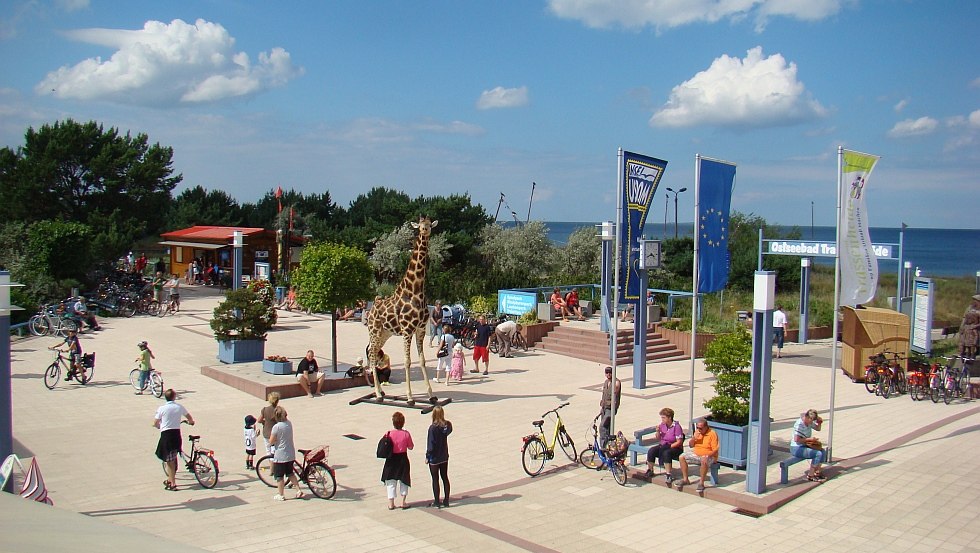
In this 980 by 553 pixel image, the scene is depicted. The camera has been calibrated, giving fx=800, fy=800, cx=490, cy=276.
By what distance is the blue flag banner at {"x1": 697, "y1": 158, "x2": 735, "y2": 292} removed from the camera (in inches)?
557

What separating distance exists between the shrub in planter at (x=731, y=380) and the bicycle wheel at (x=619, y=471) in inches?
71.6

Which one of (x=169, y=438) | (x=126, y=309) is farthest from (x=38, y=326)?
(x=169, y=438)

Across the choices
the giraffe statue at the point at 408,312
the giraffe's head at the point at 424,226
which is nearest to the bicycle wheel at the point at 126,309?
the giraffe statue at the point at 408,312

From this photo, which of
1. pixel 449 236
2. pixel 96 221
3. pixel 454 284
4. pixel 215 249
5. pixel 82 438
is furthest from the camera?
pixel 449 236

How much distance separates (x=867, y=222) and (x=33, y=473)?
13462mm

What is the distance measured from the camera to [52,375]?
1850 cm

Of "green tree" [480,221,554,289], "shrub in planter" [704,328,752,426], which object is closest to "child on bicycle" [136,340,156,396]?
"shrub in planter" [704,328,752,426]

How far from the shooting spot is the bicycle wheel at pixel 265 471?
11711 millimetres

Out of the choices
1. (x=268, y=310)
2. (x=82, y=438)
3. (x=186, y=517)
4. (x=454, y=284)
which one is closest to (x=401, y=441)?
(x=186, y=517)

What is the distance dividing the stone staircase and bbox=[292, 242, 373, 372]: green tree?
27.3 ft

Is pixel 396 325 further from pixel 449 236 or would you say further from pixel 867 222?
pixel 449 236

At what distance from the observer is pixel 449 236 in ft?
151

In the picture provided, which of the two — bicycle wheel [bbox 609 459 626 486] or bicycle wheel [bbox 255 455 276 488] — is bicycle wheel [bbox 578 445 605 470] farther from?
bicycle wheel [bbox 255 455 276 488]

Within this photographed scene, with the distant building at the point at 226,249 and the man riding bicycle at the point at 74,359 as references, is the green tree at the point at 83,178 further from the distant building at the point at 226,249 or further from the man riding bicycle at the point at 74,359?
the man riding bicycle at the point at 74,359
